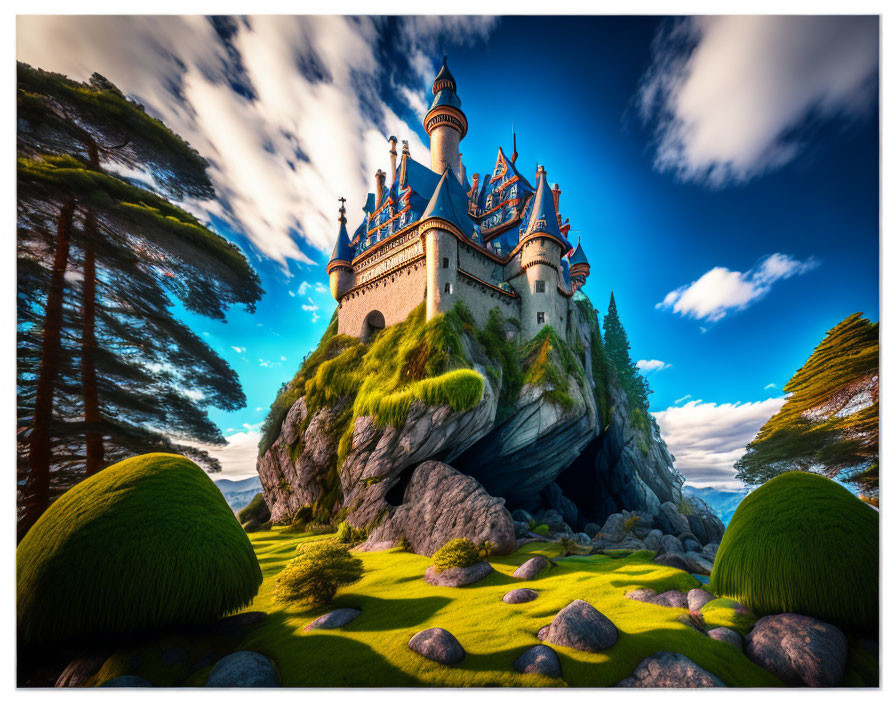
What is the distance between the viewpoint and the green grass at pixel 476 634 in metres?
3.87

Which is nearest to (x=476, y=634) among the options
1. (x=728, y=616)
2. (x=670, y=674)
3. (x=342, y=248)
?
(x=670, y=674)

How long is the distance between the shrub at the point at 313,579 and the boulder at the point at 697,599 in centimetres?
593

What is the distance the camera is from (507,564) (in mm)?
7754

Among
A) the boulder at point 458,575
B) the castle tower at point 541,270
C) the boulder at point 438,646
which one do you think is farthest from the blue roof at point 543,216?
the boulder at point 438,646

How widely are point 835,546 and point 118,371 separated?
12.6 meters

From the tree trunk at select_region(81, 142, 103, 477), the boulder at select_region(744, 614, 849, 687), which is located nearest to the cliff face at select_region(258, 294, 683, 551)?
the boulder at select_region(744, 614, 849, 687)

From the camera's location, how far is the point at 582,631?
13.5 ft

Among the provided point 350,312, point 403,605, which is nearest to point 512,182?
point 350,312

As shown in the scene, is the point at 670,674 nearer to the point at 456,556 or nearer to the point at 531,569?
the point at 531,569

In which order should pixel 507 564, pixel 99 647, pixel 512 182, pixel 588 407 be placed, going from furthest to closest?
1. pixel 512 182
2. pixel 588 407
3. pixel 507 564
4. pixel 99 647

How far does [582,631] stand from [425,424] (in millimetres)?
8260

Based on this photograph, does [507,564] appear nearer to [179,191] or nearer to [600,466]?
[179,191]

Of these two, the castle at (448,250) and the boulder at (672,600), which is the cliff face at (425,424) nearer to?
the castle at (448,250)

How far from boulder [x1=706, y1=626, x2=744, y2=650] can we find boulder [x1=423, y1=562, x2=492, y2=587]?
3.78 metres
